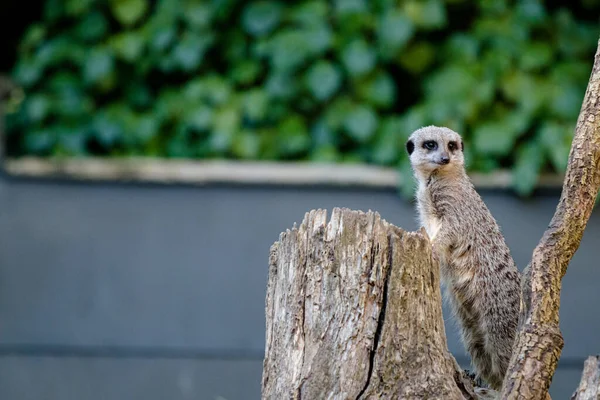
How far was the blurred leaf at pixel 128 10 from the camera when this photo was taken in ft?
16.8

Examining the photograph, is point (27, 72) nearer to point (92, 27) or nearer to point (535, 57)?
point (92, 27)

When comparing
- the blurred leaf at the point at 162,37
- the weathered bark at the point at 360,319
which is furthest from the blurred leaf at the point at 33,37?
the weathered bark at the point at 360,319

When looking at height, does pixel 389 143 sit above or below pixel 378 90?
below

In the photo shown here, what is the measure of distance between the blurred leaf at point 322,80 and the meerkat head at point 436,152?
1.60 metres

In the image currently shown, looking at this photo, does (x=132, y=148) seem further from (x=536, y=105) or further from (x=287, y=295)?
(x=287, y=295)

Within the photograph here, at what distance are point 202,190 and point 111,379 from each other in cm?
113

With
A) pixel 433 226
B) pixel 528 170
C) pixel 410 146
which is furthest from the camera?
pixel 528 170

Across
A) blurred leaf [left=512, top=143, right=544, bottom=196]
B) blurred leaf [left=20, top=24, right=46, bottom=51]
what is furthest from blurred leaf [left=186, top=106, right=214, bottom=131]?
blurred leaf [left=512, top=143, right=544, bottom=196]

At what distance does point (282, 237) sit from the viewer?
7.55ft

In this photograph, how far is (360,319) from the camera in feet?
7.14

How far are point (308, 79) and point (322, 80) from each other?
0.31 feet

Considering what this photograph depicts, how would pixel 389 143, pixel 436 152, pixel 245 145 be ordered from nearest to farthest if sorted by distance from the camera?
pixel 436 152
pixel 389 143
pixel 245 145

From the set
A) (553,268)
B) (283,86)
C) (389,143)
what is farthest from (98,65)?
(553,268)

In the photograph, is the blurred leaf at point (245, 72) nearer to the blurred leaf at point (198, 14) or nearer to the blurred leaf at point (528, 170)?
the blurred leaf at point (198, 14)
